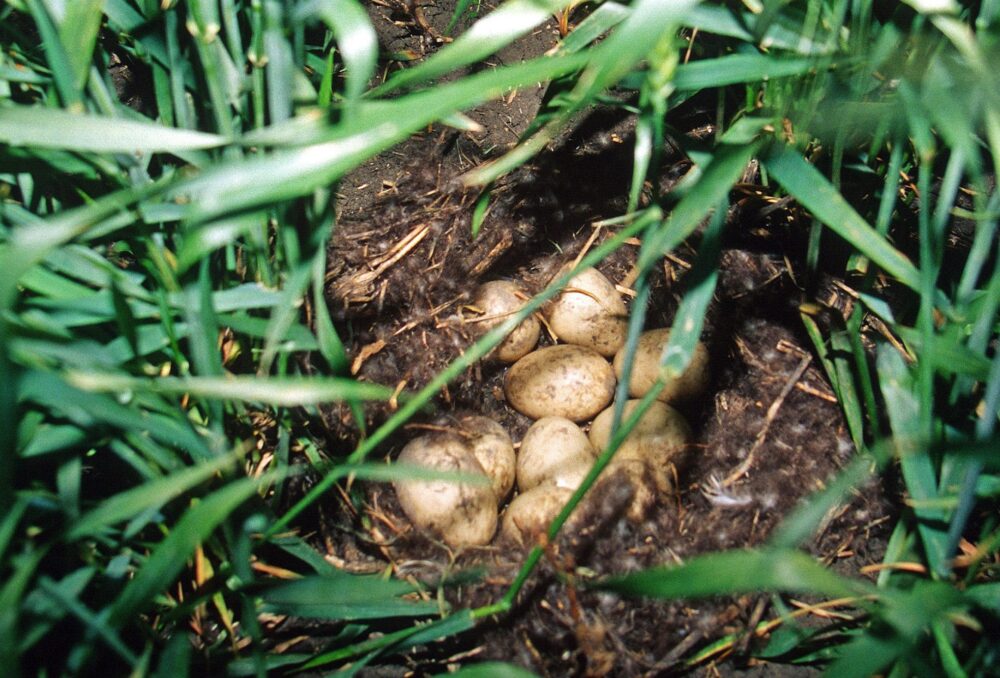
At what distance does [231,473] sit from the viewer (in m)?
1.14

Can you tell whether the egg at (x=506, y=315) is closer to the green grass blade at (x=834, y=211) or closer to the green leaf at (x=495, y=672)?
the green grass blade at (x=834, y=211)

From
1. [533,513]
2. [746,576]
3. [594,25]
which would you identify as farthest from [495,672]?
[594,25]

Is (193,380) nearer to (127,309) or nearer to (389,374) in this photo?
(127,309)

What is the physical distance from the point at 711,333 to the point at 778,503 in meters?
0.43

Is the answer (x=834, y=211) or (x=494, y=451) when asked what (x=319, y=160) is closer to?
(x=834, y=211)

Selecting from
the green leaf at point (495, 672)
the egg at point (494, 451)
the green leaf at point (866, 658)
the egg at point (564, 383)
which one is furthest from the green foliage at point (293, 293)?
the egg at point (564, 383)

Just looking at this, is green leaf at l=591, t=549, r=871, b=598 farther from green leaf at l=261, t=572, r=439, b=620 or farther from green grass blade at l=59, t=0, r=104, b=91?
green grass blade at l=59, t=0, r=104, b=91

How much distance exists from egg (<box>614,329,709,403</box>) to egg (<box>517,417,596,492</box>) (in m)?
0.18

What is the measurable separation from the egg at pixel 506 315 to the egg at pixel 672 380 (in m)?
0.25

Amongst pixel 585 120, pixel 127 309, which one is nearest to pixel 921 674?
pixel 127 309

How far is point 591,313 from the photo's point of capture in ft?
5.55

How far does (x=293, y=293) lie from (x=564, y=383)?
2.69 ft

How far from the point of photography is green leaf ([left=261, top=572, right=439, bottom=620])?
3.67ft

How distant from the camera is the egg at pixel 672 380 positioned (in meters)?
1.58
